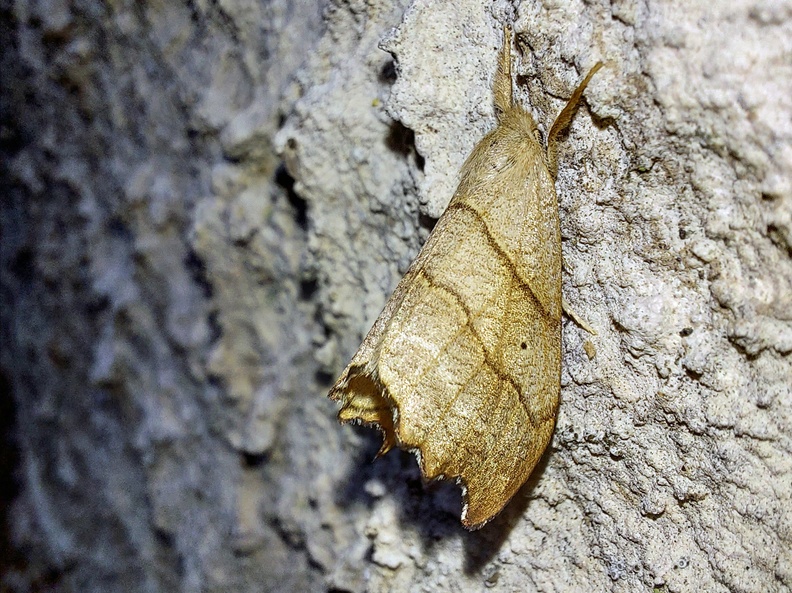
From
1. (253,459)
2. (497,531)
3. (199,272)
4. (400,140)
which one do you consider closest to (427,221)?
(400,140)

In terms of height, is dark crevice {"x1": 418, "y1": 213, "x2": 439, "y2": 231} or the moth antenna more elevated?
the moth antenna

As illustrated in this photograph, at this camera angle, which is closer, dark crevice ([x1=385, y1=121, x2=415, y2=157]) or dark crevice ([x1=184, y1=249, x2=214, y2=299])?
dark crevice ([x1=385, y1=121, x2=415, y2=157])

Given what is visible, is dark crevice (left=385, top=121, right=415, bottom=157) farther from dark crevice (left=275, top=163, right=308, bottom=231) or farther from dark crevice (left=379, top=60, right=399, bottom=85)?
dark crevice (left=275, top=163, right=308, bottom=231)

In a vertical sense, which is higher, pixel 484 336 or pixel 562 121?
pixel 562 121

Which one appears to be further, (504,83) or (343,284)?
(343,284)

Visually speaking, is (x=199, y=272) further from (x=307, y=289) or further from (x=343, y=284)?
(x=343, y=284)

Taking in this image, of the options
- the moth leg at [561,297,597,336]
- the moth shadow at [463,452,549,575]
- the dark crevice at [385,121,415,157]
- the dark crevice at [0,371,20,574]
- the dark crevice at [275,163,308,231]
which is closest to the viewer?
the moth leg at [561,297,597,336]

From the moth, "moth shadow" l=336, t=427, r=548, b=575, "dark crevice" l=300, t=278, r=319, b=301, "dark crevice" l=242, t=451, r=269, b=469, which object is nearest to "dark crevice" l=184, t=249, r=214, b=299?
"dark crevice" l=300, t=278, r=319, b=301
